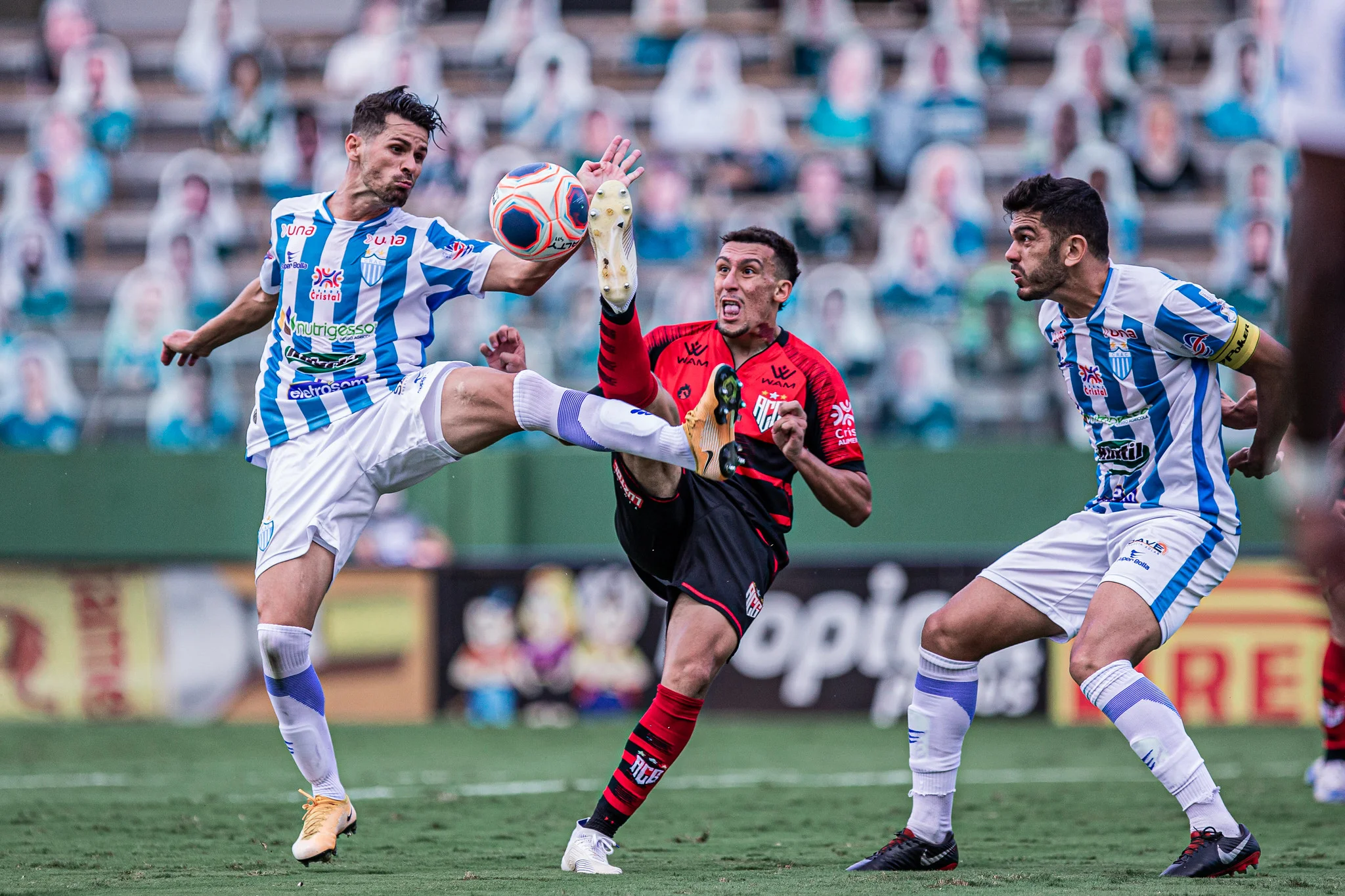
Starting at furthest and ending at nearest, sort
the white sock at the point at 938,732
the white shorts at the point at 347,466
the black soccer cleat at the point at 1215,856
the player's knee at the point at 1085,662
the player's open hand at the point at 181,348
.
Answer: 1. the player's open hand at the point at 181,348
2. the white shorts at the point at 347,466
3. the white sock at the point at 938,732
4. the player's knee at the point at 1085,662
5. the black soccer cleat at the point at 1215,856

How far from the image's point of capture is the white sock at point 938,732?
5.52 meters

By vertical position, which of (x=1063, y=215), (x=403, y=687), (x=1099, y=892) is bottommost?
(x=403, y=687)

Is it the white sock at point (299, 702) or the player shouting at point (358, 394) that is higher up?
the player shouting at point (358, 394)

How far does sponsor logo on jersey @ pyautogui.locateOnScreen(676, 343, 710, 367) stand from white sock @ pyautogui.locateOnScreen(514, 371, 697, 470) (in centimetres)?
71

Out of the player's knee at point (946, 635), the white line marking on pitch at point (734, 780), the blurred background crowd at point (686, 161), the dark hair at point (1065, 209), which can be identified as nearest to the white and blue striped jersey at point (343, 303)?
the dark hair at point (1065, 209)

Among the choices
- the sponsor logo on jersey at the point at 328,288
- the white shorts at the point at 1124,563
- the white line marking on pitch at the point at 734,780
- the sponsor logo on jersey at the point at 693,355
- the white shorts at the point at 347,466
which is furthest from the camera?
the white line marking on pitch at the point at 734,780

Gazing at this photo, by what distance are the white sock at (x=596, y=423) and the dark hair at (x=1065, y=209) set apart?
4.81ft

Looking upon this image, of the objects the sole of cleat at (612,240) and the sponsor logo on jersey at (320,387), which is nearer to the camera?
the sole of cleat at (612,240)

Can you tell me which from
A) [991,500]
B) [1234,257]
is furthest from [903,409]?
[1234,257]

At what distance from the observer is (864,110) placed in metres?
14.7

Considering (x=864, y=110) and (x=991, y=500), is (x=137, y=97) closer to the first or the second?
(x=864, y=110)

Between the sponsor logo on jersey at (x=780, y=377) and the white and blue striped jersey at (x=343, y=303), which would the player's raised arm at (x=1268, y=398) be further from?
the white and blue striped jersey at (x=343, y=303)

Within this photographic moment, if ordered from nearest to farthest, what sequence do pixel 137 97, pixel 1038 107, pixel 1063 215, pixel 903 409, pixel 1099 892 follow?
pixel 1099 892 < pixel 1063 215 < pixel 903 409 < pixel 1038 107 < pixel 137 97

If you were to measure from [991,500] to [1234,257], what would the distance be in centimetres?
319
